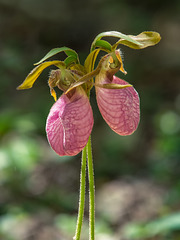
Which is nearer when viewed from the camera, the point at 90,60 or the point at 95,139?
the point at 90,60

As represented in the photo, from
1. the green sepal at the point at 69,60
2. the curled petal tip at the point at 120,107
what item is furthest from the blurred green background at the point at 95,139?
the green sepal at the point at 69,60

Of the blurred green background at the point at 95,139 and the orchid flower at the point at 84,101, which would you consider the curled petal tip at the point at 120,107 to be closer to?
the orchid flower at the point at 84,101

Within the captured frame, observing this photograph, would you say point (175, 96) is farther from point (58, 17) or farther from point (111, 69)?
point (111, 69)

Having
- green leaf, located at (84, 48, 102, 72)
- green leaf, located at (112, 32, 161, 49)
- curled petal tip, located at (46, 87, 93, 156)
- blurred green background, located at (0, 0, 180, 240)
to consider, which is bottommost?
curled petal tip, located at (46, 87, 93, 156)

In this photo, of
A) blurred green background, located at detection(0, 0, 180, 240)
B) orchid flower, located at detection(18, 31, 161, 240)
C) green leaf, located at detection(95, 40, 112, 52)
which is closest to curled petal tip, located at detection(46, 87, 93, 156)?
orchid flower, located at detection(18, 31, 161, 240)

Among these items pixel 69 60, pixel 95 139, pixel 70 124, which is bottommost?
pixel 70 124

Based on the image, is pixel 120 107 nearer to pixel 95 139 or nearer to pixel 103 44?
pixel 103 44

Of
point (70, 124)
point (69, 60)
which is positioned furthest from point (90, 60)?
point (70, 124)

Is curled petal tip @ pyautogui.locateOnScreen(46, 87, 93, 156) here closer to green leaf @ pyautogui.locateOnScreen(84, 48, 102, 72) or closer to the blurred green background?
green leaf @ pyautogui.locateOnScreen(84, 48, 102, 72)

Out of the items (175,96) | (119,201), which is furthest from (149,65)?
(119,201)

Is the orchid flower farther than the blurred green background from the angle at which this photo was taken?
No
